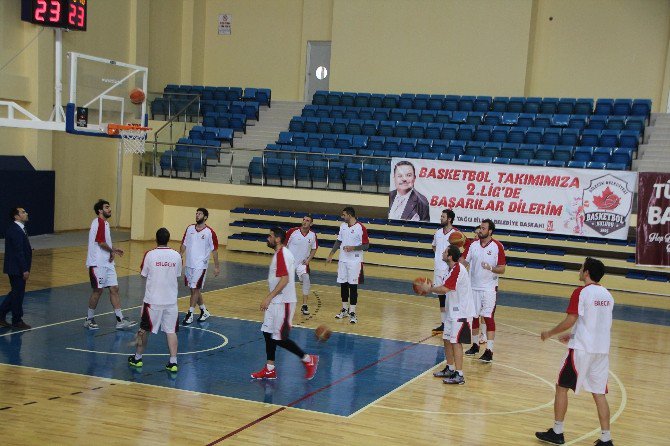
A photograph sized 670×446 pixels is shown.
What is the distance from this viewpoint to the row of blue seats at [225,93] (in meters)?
28.8

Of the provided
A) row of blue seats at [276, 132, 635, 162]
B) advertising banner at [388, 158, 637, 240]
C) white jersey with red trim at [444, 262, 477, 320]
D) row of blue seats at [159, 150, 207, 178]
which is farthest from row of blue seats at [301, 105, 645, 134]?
white jersey with red trim at [444, 262, 477, 320]

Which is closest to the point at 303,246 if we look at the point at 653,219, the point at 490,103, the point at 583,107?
the point at 653,219

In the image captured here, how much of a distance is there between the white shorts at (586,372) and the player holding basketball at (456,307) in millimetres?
2187

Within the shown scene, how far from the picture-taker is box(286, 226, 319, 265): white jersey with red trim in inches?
566

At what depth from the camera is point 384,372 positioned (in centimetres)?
1063

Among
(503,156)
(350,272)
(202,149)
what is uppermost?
(503,156)

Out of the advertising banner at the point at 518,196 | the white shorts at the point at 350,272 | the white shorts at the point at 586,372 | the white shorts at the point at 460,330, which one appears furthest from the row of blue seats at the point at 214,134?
the white shorts at the point at 586,372

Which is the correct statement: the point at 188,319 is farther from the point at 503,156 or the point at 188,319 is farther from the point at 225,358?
the point at 503,156

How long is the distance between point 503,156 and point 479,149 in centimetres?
76

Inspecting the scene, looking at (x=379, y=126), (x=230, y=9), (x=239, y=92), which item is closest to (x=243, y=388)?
(x=379, y=126)

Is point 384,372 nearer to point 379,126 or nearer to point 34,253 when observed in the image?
point 34,253

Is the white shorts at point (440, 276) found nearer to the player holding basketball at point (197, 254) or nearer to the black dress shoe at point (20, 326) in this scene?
the player holding basketball at point (197, 254)

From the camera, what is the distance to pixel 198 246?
1314cm

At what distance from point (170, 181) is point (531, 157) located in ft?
36.9
